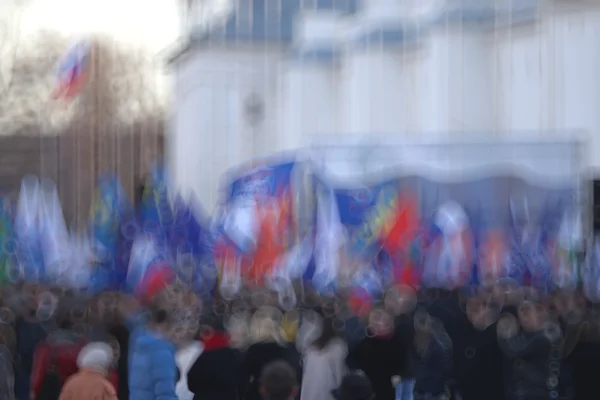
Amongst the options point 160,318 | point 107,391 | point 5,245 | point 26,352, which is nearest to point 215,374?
point 160,318

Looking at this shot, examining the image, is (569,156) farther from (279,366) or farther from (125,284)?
(279,366)

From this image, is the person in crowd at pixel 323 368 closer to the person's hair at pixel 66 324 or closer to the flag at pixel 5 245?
the person's hair at pixel 66 324

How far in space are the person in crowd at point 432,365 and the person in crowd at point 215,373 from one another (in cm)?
191

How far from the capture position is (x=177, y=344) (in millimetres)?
9961

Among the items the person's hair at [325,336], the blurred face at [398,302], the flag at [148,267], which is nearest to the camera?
the person's hair at [325,336]

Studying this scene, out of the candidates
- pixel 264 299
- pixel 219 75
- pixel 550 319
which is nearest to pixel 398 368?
pixel 550 319

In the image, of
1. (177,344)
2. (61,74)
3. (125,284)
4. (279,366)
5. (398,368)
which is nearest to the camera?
(279,366)

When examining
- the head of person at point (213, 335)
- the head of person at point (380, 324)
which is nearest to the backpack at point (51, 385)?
the head of person at point (213, 335)

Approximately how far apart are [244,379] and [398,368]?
1.40m

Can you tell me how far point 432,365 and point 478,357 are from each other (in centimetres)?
61

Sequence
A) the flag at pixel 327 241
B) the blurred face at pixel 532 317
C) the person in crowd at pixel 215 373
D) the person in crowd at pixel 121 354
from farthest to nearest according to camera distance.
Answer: the flag at pixel 327 241 → the person in crowd at pixel 121 354 → the blurred face at pixel 532 317 → the person in crowd at pixel 215 373

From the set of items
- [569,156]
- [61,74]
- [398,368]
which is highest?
[61,74]

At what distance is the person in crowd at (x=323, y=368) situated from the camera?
10.2 m

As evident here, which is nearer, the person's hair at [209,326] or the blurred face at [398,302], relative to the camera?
the person's hair at [209,326]
